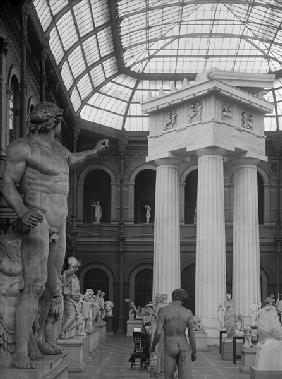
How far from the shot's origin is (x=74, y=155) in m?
8.49

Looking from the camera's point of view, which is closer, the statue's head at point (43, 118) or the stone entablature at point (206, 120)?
the statue's head at point (43, 118)

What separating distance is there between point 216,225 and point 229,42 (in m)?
19.6

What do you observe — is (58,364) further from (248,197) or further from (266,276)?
(266,276)

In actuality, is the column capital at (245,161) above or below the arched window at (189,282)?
above

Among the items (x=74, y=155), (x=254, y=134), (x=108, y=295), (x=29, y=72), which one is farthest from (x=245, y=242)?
(x=74, y=155)

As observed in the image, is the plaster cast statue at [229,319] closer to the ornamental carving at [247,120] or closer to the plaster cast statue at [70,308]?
the plaster cast statue at [70,308]

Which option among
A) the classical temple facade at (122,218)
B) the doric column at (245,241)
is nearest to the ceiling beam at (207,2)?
the classical temple facade at (122,218)

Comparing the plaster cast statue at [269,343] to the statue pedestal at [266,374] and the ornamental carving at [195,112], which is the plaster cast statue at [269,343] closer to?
the statue pedestal at [266,374]

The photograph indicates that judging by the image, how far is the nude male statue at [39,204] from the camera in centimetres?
755

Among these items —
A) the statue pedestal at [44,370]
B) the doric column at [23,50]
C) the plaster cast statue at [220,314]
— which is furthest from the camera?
the plaster cast statue at [220,314]

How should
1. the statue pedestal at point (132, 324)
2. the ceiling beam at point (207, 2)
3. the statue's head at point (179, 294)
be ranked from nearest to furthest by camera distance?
the statue's head at point (179, 294) → the statue pedestal at point (132, 324) → the ceiling beam at point (207, 2)

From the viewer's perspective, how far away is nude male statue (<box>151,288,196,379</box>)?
11.7 meters

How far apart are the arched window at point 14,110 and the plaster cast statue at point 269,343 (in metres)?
14.6

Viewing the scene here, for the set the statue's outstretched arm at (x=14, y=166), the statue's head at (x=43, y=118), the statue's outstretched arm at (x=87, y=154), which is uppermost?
the statue's head at (x=43, y=118)
